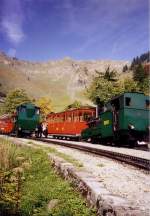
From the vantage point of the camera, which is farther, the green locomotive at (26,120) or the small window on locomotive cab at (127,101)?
the green locomotive at (26,120)

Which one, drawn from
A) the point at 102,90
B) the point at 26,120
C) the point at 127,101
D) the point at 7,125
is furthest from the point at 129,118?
the point at 102,90

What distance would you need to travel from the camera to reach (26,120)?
37469 millimetres

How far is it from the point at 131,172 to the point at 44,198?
11.9ft

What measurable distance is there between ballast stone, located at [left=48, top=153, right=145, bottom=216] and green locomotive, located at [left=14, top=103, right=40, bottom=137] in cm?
2829

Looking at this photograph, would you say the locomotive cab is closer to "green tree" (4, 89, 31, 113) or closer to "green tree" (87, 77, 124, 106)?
"green tree" (87, 77, 124, 106)

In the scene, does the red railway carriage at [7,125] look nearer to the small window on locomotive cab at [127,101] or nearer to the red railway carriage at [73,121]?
the red railway carriage at [73,121]

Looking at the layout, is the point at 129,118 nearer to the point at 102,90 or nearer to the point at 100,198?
the point at 100,198

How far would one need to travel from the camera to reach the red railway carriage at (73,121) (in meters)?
33.0

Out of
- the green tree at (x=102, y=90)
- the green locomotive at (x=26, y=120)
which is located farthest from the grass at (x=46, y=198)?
the green tree at (x=102, y=90)

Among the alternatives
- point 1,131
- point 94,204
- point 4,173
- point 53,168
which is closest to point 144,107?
point 53,168

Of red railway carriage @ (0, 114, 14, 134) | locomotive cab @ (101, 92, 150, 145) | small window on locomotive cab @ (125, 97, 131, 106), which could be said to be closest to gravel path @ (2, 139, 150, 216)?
locomotive cab @ (101, 92, 150, 145)

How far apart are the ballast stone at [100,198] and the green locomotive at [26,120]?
28.3 metres

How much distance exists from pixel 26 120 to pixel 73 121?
6.06 metres

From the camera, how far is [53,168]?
39.8 feet
